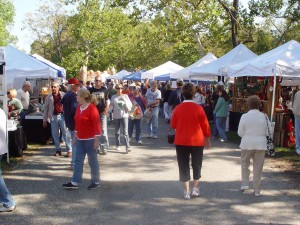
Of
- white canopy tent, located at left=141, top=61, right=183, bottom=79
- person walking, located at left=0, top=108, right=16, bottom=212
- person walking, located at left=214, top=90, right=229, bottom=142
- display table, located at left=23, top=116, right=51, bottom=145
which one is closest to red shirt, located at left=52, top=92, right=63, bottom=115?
display table, located at left=23, top=116, right=51, bottom=145

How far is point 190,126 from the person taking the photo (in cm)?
616

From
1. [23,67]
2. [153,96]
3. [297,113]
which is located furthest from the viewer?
[153,96]

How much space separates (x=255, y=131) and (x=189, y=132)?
3.46 feet

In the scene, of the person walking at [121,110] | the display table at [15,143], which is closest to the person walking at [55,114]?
the display table at [15,143]

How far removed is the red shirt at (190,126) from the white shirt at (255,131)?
0.66 metres

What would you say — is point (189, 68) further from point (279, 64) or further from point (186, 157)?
point (186, 157)

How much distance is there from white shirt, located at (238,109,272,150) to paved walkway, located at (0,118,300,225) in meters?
0.79

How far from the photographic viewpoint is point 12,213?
5.52 metres

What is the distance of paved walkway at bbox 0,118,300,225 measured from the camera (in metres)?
5.34

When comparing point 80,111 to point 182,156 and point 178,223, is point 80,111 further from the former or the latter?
point 178,223

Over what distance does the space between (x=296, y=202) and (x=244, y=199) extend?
29.4 inches

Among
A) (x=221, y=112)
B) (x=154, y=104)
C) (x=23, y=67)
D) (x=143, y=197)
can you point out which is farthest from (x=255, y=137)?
(x=23, y=67)

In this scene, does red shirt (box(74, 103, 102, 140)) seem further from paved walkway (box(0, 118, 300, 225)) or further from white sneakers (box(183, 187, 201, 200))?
white sneakers (box(183, 187, 201, 200))

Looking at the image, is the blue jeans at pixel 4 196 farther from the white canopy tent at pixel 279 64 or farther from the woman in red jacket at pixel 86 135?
the white canopy tent at pixel 279 64
